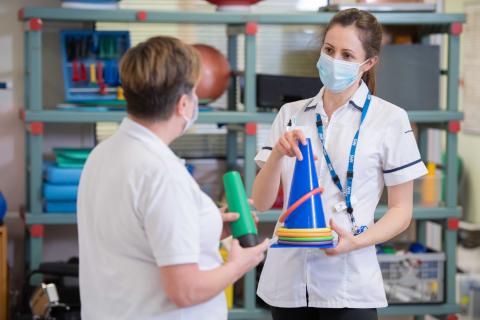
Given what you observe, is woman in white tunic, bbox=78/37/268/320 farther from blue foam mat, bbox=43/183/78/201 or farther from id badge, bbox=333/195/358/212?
blue foam mat, bbox=43/183/78/201

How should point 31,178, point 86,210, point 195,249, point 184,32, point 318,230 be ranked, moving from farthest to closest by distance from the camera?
point 184,32 → point 31,178 → point 318,230 → point 86,210 → point 195,249

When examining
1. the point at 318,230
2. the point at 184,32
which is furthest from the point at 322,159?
the point at 184,32

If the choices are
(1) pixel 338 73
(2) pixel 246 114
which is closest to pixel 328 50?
(1) pixel 338 73

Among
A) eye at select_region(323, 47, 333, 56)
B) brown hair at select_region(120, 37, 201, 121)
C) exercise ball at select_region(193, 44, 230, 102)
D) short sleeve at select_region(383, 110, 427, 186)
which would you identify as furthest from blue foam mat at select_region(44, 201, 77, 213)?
brown hair at select_region(120, 37, 201, 121)

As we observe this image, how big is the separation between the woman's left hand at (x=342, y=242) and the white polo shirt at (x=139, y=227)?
0.46 metres

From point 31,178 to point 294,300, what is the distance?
5.98ft

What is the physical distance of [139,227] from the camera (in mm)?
1535

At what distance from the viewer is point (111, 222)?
5.11 feet

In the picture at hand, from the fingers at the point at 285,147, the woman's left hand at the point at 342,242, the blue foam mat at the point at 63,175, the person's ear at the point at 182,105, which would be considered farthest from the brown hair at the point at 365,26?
the blue foam mat at the point at 63,175

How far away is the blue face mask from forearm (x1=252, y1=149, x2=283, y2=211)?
0.27 meters

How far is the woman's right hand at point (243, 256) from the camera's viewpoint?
163cm

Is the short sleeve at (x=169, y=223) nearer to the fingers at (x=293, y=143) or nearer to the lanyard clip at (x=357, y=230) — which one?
the fingers at (x=293, y=143)

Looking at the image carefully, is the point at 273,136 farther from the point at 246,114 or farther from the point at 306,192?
the point at 246,114

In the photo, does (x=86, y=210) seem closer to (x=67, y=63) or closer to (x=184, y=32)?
(x=67, y=63)
